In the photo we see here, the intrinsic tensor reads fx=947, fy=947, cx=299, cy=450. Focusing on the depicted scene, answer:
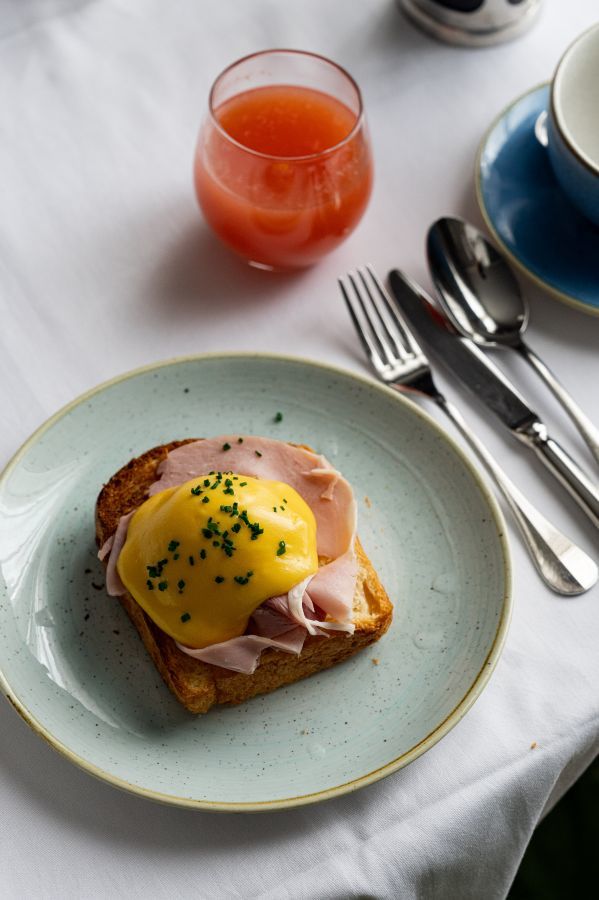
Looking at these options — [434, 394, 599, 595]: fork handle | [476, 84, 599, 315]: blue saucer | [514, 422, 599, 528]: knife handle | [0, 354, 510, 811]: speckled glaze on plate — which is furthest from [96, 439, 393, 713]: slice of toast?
[476, 84, 599, 315]: blue saucer

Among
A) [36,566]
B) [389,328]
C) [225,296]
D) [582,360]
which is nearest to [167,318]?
[225,296]

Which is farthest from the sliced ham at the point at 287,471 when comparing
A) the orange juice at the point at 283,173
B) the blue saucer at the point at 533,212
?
the blue saucer at the point at 533,212

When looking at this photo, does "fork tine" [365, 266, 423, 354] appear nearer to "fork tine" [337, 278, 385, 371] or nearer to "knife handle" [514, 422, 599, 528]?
"fork tine" [337, 278, 385, 371]

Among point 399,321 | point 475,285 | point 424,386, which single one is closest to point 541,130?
point 475,285

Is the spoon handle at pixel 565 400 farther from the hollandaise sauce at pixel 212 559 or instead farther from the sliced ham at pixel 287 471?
the hollandaise sauce at pixel 212 559

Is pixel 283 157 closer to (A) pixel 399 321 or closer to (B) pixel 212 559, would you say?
(A) pixel 399 321
